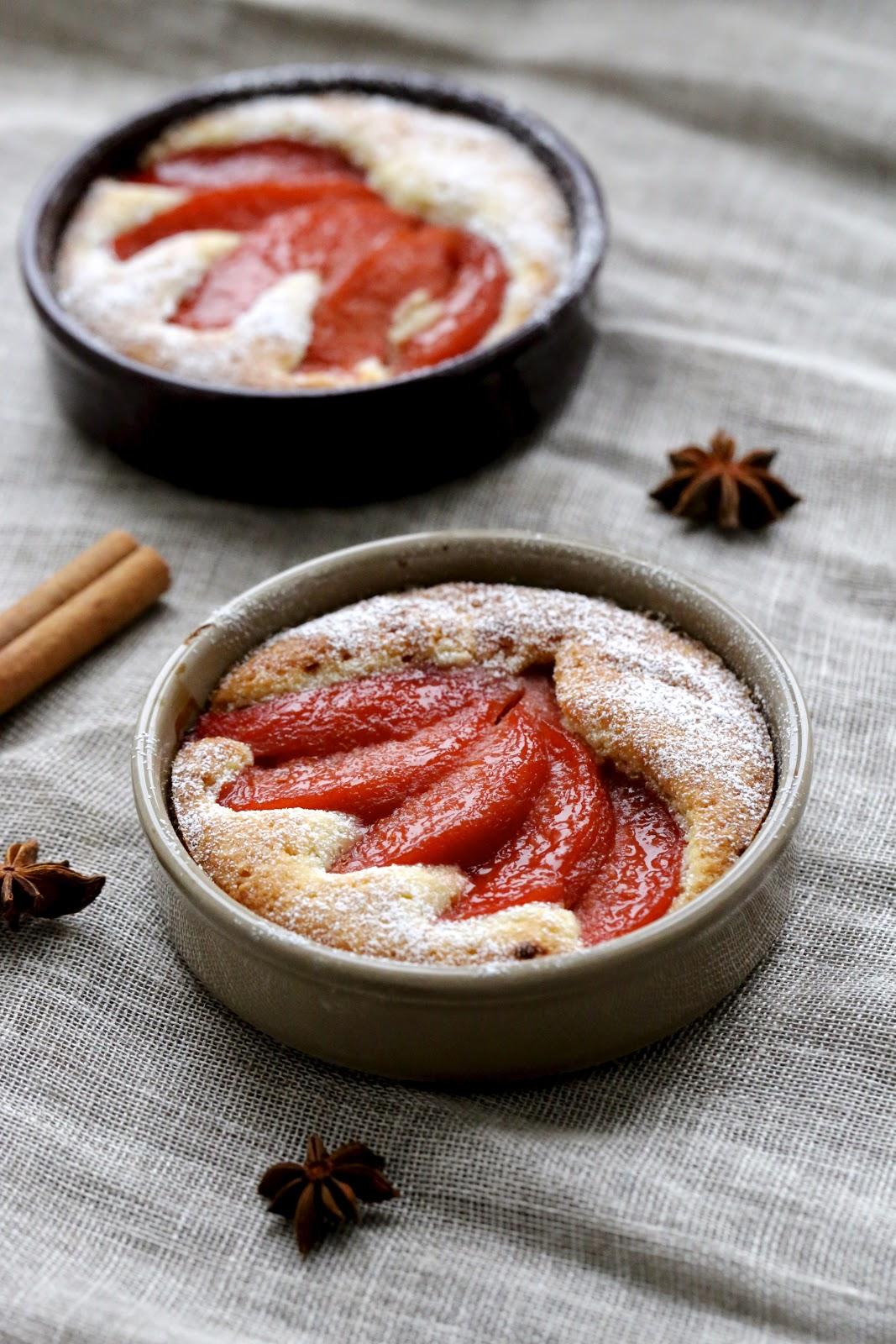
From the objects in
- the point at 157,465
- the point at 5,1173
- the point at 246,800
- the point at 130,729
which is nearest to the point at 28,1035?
the point at 5,1173

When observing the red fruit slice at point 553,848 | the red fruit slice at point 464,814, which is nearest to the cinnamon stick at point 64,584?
the red fruit slice at point 464,814

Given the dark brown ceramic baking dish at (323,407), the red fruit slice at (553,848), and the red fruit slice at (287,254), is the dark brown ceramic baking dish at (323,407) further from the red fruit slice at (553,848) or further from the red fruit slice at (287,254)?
the red fruit slice at (553,848)

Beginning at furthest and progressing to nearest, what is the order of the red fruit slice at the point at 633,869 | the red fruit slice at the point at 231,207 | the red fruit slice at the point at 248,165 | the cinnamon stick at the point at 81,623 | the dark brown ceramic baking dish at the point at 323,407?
the red fruit slice at the point at 248,165 < the red fruit slice at the point at 231,207 < the dark brown ceramic baking dish at the point at 323,407 < the cinnamon stick at the point at 81,623 < the red fruit slice at the point at 633,869

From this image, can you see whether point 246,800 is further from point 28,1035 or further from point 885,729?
point 885,729

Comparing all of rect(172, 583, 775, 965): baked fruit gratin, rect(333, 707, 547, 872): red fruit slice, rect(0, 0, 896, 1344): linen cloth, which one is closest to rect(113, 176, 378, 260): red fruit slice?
rect(0, 0, 896, 1344): linen cloth

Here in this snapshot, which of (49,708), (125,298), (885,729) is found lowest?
(49,708)

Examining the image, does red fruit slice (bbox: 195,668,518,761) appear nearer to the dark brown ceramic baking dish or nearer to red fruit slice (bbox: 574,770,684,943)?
red fruit slice (bbox: 574,770,684,943)
